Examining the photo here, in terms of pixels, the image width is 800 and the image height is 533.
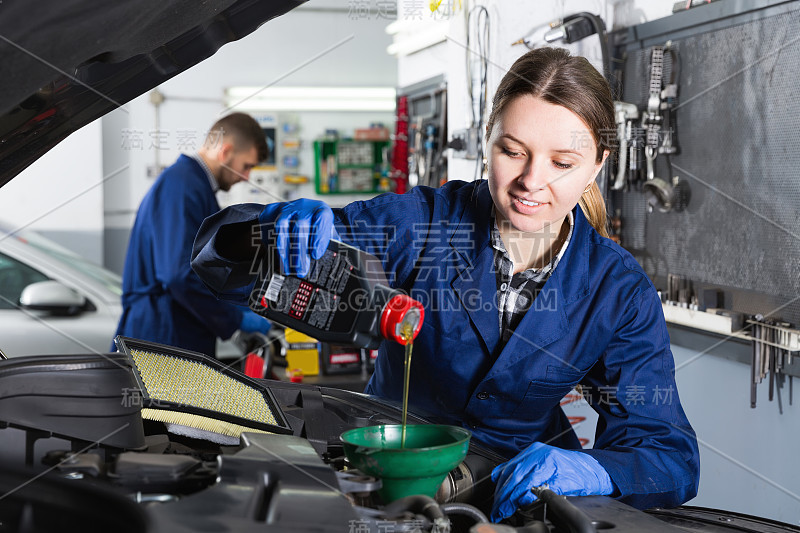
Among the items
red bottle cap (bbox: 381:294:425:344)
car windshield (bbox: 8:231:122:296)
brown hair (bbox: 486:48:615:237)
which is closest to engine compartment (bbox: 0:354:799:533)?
red bottle cap (bbox: 381:294:425:344)

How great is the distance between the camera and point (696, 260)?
2.79 metres

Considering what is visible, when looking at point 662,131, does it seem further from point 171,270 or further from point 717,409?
point 171,270

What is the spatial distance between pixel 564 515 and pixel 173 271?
6.66 feet

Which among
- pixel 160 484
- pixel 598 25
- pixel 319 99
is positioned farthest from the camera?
pixel 319 99

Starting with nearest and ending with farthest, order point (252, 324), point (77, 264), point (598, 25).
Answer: point (598, 25) < point (252, 324) < point (77, 264)

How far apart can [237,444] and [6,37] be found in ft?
2.00

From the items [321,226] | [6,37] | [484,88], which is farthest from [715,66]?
[6,37]

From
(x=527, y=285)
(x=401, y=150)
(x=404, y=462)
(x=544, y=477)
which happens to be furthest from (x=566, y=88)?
(x=401, y=150)

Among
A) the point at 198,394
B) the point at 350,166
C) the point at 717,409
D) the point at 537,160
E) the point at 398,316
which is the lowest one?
the point at 717,409

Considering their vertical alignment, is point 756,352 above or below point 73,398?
below

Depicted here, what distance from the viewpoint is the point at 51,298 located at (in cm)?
293

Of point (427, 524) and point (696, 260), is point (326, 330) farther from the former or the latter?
point (696, 260)

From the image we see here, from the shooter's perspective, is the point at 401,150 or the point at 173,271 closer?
the point at 173,271

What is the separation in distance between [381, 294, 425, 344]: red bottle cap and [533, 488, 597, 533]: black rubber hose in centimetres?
29
